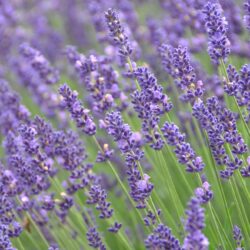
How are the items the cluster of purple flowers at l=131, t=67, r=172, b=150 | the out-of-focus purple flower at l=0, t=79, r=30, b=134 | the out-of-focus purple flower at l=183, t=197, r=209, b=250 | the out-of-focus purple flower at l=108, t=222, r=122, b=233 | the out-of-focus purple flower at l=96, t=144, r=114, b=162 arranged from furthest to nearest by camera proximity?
the out-of-focus purple flower at l=0, t=79, r=30, b=134 < the out-of-focus purple flower at l=96, t=144, r=114, b=162 < the out-of-focus purple flower at l=108, t=222, r=122, b=233 < the cluster of purple flowers at l=131, t=67, r=172, b=150 < the out-of-focus purple flower at l=183, t=197, r=209, b=250

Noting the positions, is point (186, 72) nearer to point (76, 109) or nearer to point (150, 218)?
point (76, 109)

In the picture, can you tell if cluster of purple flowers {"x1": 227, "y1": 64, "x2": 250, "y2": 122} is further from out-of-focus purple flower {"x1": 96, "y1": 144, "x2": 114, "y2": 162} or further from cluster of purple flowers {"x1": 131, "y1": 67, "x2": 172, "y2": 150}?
out-of-focus purple flower {"x1": 96, "y1": 144, "x2": 114, "y2": 162}

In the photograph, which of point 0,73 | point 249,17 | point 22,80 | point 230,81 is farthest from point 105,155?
point 0,73

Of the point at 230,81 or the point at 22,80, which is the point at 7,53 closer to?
the point at 22,80

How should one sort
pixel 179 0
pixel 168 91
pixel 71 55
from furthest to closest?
pixel 168 91
pixel 179 0
pixel 71 55

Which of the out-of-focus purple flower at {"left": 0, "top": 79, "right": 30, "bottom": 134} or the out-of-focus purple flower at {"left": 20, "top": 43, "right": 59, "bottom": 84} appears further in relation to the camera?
the out-of-focus purple flower at {"left": 20, "top": 43, "right": 59, "bottom": 84}

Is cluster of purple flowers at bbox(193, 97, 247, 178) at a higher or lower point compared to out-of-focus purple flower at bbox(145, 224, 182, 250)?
higher

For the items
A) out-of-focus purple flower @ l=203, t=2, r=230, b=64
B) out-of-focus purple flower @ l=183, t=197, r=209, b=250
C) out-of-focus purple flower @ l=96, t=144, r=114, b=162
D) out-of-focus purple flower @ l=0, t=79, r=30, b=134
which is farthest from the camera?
out-of-focus purple flower @ l=0, t=79, r=30, b=134

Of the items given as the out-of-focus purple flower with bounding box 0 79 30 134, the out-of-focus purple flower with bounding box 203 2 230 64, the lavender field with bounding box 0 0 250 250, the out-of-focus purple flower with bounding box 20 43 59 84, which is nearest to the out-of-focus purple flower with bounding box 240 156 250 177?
the lavender field with bounding box 0 0 250 250

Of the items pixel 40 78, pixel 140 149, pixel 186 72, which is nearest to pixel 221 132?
pixel 186 72
